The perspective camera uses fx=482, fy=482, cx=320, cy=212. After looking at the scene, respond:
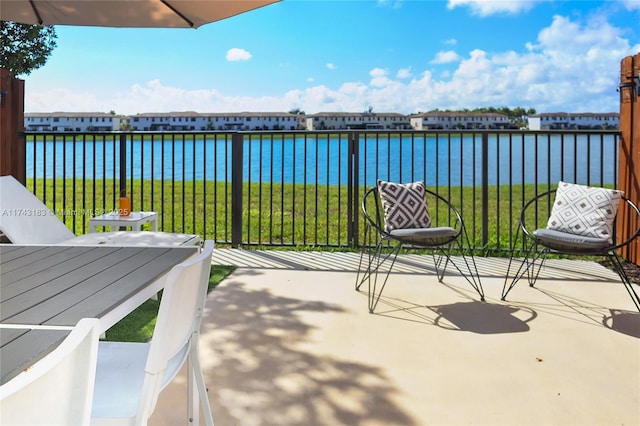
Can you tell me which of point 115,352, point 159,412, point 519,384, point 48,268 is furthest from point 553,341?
point 48,268

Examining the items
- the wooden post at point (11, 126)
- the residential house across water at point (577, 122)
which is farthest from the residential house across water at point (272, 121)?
the wooden post at point (11, 126)

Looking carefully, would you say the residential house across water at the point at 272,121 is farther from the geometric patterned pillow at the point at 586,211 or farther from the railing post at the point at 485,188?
the geometric patterned pillow at the point at 586,211

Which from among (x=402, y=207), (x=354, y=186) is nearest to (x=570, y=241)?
(x=402, y=207)

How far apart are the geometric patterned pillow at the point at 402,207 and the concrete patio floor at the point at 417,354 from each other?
1.51 ft

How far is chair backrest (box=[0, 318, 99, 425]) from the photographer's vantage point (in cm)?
50

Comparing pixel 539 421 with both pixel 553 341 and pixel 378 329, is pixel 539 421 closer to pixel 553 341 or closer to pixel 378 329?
pixel 553 341

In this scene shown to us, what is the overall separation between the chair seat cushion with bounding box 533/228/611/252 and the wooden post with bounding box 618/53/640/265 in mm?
1201

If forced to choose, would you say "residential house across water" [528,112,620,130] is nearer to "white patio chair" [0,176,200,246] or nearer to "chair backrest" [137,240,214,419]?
"white patio chair" [0,176,200,246]

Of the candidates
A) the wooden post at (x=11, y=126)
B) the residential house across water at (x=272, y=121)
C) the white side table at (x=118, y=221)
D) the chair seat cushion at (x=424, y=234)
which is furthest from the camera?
the residential house across water at (x=272, y=121)

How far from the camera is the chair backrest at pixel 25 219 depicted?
9.83ft

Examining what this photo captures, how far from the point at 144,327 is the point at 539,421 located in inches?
77.8

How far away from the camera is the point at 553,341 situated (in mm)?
2477

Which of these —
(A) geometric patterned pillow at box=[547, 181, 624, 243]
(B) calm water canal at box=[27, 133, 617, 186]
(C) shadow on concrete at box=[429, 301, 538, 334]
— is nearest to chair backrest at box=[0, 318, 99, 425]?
(C) shadow on concrete at box=[429, 301, 538, 334]

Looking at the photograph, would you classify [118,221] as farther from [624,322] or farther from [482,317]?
[624,322]
